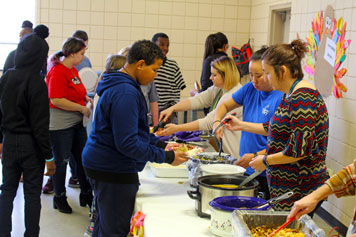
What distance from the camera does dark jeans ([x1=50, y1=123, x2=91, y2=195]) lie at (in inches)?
149

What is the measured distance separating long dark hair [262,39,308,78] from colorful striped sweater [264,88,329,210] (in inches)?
5.3

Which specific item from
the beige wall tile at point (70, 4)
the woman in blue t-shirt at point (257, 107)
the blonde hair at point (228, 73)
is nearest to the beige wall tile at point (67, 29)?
the beige wall tile at point (70, 4)

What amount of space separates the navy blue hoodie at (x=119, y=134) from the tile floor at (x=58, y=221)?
66.1 inches

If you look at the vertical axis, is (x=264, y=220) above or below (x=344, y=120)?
below

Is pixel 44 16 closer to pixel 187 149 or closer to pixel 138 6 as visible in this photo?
pixel 138 6

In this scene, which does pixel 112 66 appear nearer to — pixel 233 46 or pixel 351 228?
pixel 351 228

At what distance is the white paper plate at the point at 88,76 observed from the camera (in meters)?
4.73

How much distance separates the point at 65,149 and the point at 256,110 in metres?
1.92

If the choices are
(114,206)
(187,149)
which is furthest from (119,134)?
(187,149)

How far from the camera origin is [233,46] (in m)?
7.04

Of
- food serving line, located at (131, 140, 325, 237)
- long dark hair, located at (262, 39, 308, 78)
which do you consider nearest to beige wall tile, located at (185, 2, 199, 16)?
food serving line, located at (131, 140, 325, 237)

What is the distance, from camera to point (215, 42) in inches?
196

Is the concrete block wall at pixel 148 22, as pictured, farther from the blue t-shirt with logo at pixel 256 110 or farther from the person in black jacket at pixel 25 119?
the blue t-shirt with logo at pixel 256 110

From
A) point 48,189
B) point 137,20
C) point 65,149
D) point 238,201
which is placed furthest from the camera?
point 137,20
